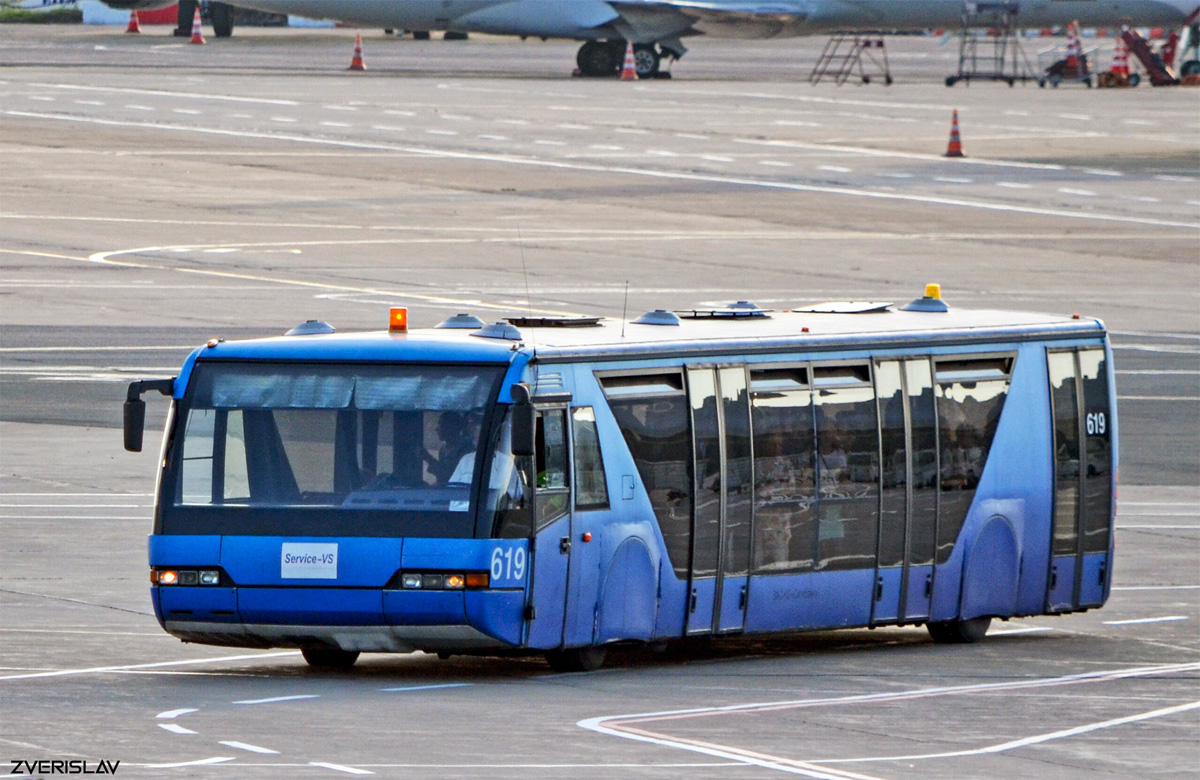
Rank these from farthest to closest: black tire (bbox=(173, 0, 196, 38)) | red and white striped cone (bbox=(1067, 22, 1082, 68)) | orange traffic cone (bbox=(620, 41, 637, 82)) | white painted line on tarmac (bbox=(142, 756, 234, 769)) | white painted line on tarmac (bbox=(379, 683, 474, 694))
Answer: black tire (bbox=(173, 0, 196, 38)) → red and white striped cone (bbox=(1067, 22, 1082, 68)) → orange traffic cone (bbox=(620, 41, 637, 82)) → white painted line on tarmac (bbox=(379, 683, 474, 694)) → white painted line on tarmac (bbox=(142, 756, 234, 769))

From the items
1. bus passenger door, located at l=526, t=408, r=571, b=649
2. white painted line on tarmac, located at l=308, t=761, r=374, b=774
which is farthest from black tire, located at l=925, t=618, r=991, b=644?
white painted line on tarmac, located at l=308, t=761, r=374, b=774

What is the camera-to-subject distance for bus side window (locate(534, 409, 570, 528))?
48.6 ft

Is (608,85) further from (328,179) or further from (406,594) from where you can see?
Result: (406,594)

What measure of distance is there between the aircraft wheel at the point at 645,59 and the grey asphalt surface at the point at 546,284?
264 cm

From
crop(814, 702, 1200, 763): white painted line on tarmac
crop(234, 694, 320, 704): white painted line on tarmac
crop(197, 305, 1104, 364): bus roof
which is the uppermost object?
crop(197, 305, 1104, 364): bus roof

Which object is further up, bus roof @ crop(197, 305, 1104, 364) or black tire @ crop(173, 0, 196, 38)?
black tire @ crop(173, 0, 196, 38)

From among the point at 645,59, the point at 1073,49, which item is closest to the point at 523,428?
the point at 645,59

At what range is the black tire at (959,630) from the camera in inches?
707

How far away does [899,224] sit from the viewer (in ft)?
163

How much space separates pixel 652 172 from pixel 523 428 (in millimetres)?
43200

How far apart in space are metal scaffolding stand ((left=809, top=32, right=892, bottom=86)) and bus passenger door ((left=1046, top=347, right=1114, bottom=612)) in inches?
2595

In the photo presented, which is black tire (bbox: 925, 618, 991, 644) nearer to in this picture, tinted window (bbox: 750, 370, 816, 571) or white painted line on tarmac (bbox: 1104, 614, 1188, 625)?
white painted line on tarmac (bbox: 1104, 614, 1188, 625)

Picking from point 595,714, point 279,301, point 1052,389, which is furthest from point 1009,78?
point 595,714

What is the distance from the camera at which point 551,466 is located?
14945mm
